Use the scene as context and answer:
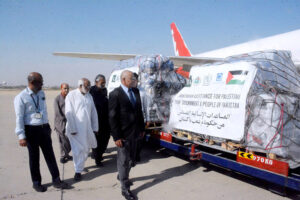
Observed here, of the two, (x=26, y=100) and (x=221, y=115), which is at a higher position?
(x=26, y=100)

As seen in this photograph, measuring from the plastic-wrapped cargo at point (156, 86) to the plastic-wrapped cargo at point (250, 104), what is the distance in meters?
0.73

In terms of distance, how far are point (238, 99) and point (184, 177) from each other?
5.90 feet

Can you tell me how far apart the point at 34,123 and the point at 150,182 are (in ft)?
7.21

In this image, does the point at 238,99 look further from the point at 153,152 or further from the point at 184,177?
the point at 153,152

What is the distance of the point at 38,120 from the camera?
11.7 ft

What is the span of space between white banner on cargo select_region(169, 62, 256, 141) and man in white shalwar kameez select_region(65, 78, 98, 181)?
1.84m

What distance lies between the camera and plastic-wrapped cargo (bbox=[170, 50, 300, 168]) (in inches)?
125

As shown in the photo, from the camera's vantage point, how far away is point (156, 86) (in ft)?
17.3

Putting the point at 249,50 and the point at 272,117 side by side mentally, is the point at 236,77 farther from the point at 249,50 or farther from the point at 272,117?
the point at 249,50

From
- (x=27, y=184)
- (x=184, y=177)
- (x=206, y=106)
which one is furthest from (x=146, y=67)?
(x=27, y=184)

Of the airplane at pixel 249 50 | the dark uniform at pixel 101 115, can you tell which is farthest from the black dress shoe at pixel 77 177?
the airplane at pixel 249 50

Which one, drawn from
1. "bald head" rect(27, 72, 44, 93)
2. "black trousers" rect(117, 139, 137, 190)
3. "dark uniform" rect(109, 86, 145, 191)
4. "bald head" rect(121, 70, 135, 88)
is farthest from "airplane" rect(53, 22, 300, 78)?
"bald head" rect(27, 72, 44, 93)

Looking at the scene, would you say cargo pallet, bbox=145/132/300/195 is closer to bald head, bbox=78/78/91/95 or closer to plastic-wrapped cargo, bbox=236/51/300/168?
plastic-wrapped cargo, bbox=236/51/300/168

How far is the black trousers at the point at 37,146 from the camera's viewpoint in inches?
140
